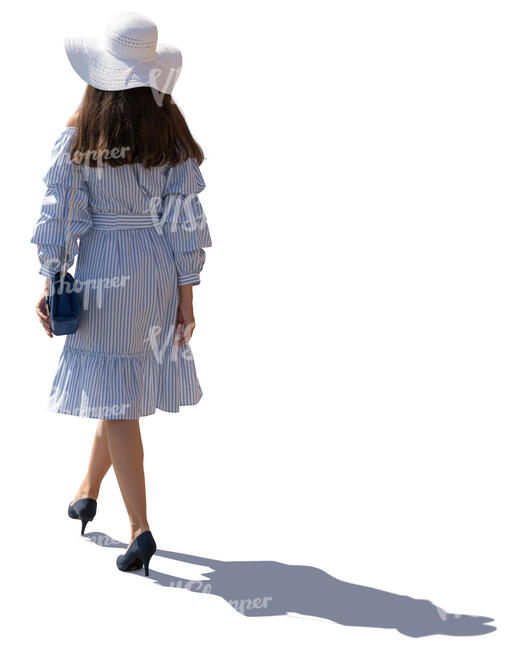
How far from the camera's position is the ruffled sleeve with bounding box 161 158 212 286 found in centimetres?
597

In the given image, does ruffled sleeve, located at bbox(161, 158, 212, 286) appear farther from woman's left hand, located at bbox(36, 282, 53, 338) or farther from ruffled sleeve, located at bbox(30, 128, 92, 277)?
woman's left hand, located at bbox(36, 282, 53, 338)

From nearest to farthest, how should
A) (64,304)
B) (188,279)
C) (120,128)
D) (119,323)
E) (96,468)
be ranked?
(120,128) → (64,304) → (119,323) → (188,279) → (96,468)

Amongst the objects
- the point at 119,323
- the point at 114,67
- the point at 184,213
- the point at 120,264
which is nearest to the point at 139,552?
the point at 119,323

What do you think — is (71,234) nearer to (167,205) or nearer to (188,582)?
(167,205)

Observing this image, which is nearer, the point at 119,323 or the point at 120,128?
the point at 120,128

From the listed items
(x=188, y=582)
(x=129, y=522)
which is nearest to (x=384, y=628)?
(x=188, y=582)

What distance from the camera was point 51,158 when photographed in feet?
19.1

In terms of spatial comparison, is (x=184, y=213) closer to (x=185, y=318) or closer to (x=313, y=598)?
(x=185, y=318)

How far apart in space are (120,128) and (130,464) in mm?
1532

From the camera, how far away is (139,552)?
A: 242 inches

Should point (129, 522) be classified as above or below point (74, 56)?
below

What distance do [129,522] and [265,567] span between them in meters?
0.69

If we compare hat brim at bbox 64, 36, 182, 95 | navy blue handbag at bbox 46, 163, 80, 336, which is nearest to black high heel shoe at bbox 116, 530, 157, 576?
navy blue handbag at bbox 46, 163, 80, 336

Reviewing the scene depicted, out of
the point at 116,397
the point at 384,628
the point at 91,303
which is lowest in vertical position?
the point at 384,628
